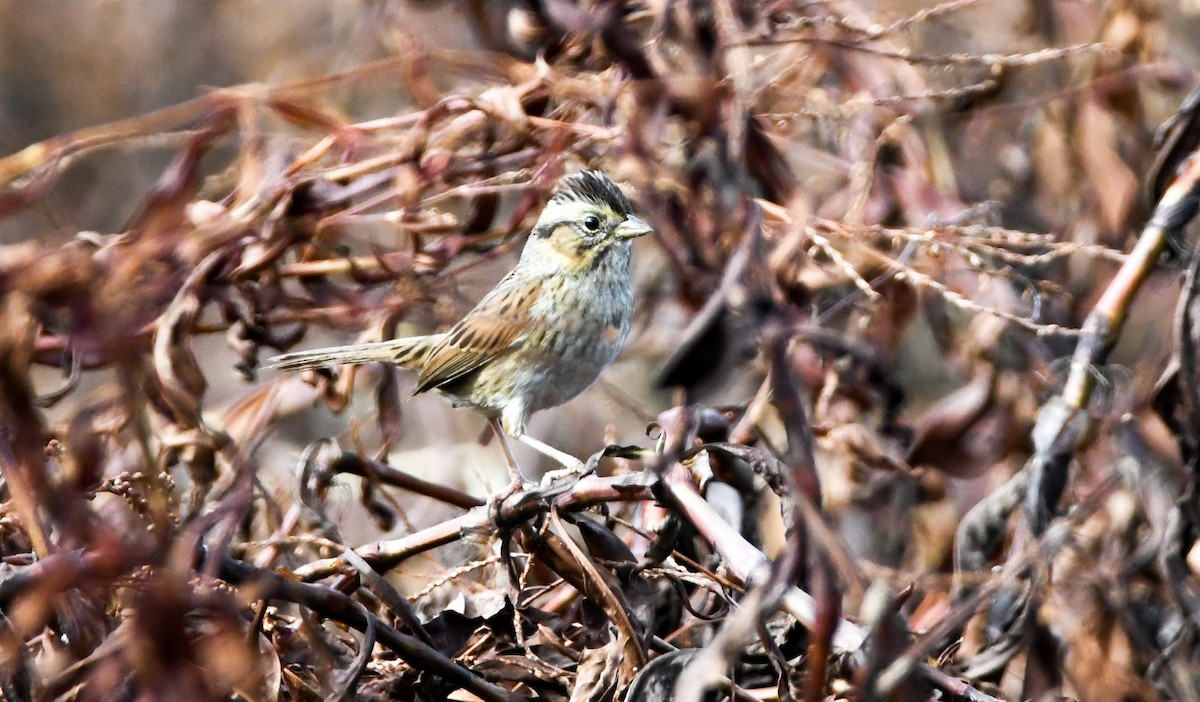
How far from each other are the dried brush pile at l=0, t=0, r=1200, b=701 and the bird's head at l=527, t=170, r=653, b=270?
3.1 inches

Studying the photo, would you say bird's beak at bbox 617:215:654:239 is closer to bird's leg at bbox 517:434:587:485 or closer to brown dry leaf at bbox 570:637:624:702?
bird's leg at bbox 517:434:587:485

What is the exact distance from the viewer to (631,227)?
11.0 ft

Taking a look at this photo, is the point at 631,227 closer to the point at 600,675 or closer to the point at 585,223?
the point at 585,223

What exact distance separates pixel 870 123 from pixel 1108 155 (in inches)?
28.5

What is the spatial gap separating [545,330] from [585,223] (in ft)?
1.03

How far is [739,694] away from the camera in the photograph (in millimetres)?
1816

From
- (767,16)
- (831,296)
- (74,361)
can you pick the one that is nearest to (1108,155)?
(831,296)

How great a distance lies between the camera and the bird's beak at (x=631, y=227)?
3295 millimetres

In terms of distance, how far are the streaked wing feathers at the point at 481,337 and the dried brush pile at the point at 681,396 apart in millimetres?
112

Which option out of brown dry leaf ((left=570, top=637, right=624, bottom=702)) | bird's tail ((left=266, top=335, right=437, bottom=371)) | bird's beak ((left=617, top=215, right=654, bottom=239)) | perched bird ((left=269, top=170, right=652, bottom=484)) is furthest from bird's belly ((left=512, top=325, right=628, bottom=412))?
brown dry leaf ((left=570, top=637, right=624, bottom=702))

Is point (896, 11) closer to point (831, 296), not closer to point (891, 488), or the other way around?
point (831, 296)

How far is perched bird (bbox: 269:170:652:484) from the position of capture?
339cm

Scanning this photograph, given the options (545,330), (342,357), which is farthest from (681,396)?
(545,330)

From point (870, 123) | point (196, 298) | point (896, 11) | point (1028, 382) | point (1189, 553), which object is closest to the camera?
point (1189, 553)
